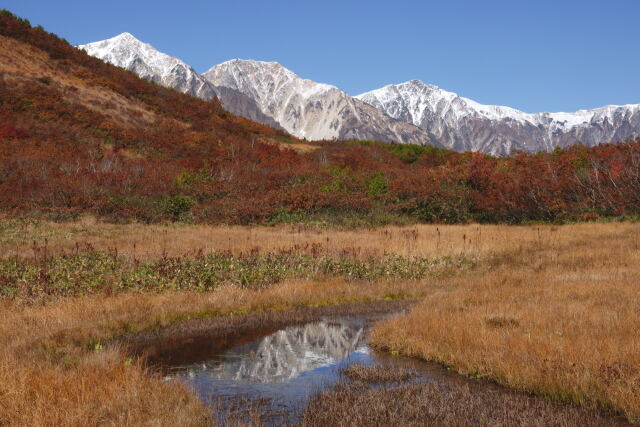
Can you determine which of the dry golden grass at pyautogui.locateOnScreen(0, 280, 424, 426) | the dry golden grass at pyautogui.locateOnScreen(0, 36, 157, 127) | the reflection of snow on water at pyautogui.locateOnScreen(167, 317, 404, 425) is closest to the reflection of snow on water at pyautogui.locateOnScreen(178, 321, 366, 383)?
the reflection of snow on water at pyautogui.locateOnScreen(167, 317, 404, 425)

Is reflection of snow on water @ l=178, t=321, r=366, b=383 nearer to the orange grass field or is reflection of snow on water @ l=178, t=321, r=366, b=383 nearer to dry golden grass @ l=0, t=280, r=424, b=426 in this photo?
the orange grass field

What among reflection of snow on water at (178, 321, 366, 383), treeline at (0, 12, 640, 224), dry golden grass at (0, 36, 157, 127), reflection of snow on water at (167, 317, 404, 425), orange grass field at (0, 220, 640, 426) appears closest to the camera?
orange grass field at (0, 220, 640, 426)

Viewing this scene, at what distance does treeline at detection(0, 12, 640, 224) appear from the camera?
95.0ft

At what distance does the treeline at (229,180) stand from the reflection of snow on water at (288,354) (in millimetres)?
19434

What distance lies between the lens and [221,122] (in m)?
58.4

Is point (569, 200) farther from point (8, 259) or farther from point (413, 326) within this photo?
point (8, 259)

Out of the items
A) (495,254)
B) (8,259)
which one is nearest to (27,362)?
(8,259)

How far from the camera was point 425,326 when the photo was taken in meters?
9.40

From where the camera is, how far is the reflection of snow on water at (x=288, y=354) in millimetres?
7941

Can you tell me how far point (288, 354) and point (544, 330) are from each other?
417cm

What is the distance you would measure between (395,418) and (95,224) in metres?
22.7

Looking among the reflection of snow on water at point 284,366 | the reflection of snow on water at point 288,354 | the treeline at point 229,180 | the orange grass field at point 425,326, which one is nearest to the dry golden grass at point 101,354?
the orange grass field at point 425,326

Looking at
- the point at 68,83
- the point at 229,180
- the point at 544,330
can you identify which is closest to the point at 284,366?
the point at 544,330

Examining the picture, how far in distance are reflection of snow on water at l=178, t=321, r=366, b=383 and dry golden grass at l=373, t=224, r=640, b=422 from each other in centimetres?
82
